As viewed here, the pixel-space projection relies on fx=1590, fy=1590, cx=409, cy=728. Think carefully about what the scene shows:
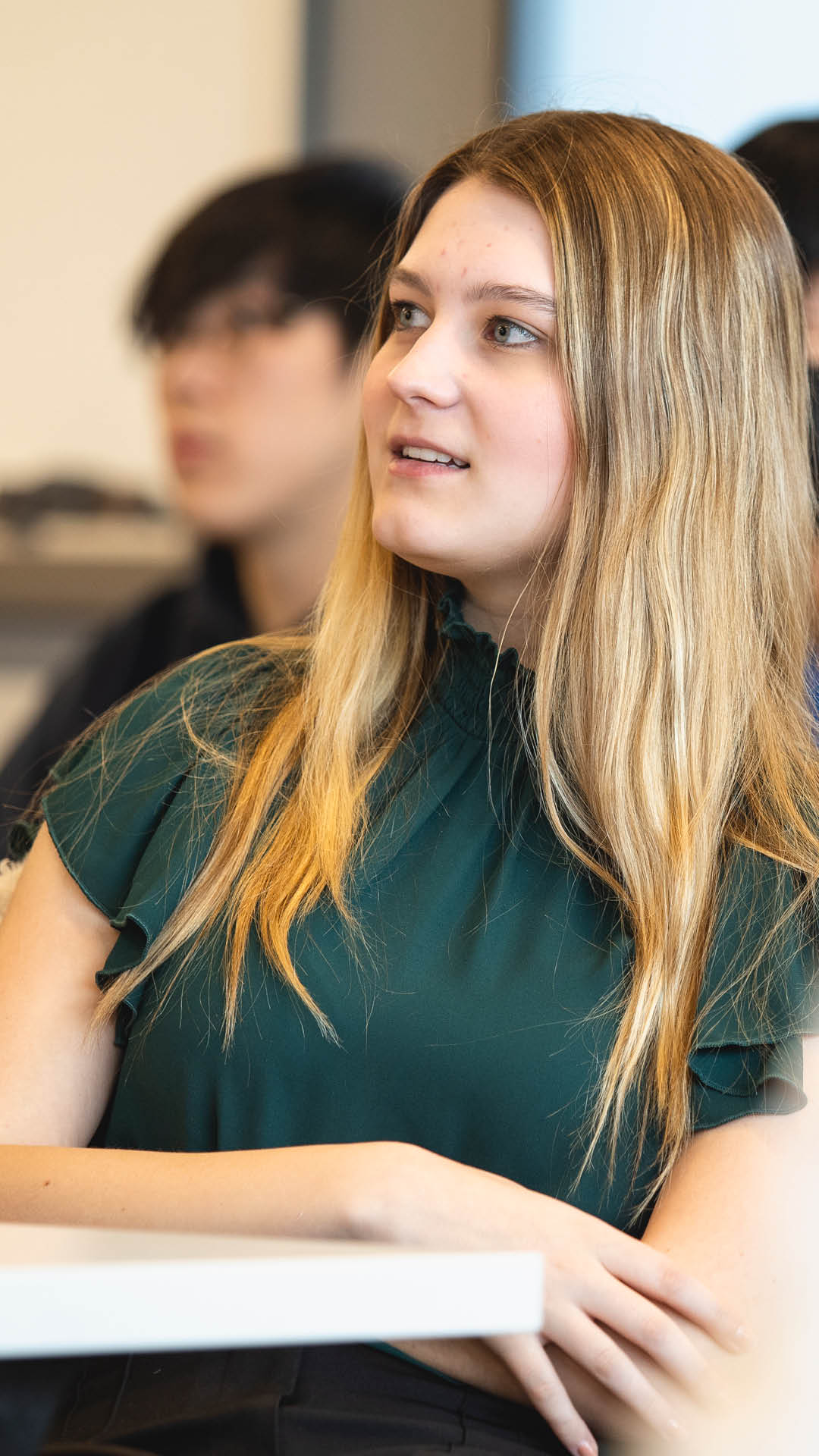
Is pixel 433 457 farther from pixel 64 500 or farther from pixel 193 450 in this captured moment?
pixel 64 500

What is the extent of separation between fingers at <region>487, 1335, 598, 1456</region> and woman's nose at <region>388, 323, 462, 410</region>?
2.14ft

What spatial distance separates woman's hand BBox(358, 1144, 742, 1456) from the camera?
3.05 ft

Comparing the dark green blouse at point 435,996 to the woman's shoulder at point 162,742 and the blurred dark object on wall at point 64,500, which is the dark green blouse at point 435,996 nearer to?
the woman's shoulder at point 162,742

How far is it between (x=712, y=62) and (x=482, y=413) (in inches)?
61.1

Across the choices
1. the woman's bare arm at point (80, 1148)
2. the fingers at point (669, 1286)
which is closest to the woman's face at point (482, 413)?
the woman's bare arm at point (80, 1148)

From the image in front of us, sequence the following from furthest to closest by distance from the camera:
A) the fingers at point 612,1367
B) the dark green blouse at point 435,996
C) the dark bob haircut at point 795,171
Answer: the dark bob haircut at point 795,171 < the dark green blouse at point 435,996 < the fingers at point 612,1367

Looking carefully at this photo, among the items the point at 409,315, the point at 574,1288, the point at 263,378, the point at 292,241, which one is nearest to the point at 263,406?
the point at 263,378

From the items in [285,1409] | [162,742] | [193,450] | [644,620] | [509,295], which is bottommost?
[285,1409]

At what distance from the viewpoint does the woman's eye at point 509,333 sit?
119cm

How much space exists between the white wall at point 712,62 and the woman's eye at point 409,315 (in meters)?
1.19

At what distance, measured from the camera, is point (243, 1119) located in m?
1.09

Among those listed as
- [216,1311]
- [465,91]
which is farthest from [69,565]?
[216,1311]

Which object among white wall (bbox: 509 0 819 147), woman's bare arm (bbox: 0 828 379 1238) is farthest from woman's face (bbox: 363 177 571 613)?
white wall (bbox: 509 0 819 147)

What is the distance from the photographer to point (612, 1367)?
0.93m
